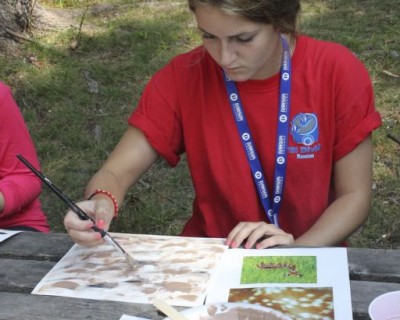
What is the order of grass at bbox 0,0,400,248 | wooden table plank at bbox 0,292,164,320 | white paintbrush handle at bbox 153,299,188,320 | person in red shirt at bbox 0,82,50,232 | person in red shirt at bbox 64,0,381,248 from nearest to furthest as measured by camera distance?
white paintbrush handle at bbox 153,299,188,320
wooden table plank at bbox 0,292,164,320
person in red shirt at bbox 64,0,381,248
person in red shirt at bbox 0,82,50,232
grass at bbox 0,0,400,248

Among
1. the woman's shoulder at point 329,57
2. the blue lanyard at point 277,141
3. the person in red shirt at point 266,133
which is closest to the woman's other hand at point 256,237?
the person in red shirt at point 266,133

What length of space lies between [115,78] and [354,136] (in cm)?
284

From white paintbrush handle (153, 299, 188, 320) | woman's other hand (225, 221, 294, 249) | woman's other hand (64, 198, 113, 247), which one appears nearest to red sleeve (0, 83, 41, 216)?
woman's other hand (64, 198, 113, 247)

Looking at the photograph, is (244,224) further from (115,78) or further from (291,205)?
(115,78)

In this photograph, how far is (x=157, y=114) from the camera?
193cm

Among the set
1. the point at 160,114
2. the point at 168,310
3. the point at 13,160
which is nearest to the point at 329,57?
the point at 160,114

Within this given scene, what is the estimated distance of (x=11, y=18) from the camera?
4.75 metres

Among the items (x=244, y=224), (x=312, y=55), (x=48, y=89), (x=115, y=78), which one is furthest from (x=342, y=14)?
(x=244, y=224)

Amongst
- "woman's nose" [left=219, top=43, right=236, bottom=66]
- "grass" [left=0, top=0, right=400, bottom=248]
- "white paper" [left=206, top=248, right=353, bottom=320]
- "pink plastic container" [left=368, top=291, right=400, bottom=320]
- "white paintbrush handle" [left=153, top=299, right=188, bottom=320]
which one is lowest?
"grass" [left=0, top=0, right=400, bottom=248]

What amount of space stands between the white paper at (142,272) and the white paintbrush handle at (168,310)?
0.21 feet

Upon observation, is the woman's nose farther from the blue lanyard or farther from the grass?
the grass

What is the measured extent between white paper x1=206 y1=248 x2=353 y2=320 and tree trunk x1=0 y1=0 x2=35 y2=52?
3.65 metres

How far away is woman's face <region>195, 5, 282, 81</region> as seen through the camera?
164cm

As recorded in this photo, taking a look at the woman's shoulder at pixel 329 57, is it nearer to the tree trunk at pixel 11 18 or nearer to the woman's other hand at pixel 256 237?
the woman's other hand at pixel 256 237
